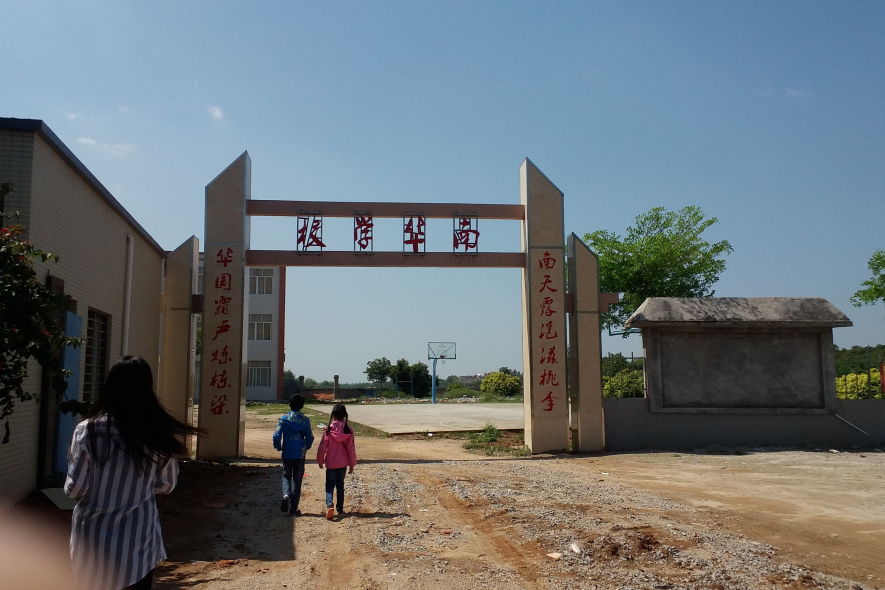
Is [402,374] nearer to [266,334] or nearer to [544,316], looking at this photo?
[266,334]

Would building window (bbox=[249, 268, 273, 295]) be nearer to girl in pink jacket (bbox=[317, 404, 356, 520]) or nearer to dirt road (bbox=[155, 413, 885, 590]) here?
dirt road (bbox=[155, 413, 885, 590])

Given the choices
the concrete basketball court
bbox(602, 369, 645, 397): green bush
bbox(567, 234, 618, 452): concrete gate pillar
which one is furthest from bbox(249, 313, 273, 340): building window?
bbox(567, 234, 618, 452): concrete gate pillar

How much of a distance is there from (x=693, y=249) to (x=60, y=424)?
2628 centimetres

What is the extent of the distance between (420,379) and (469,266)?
3645 centimetres

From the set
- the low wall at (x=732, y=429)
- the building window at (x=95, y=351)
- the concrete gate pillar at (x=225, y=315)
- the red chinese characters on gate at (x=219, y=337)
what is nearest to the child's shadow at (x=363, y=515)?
the building window at (x=95, y=351)

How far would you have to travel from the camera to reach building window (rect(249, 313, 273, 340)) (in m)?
42.4

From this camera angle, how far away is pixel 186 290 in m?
13.8

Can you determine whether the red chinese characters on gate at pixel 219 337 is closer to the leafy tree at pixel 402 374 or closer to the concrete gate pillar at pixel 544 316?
the concrete gate pillar at pixel 544 316

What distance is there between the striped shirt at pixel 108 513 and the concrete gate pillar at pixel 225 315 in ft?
34.0

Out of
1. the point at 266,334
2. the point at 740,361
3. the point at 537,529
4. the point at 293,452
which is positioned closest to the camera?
the point at 537,529

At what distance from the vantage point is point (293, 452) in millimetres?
8008

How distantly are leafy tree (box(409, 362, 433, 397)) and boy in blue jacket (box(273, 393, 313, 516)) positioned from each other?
41704mm

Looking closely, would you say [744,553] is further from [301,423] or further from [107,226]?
[107,226]

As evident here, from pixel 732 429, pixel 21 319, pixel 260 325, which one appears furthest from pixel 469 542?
pixel 260 325
